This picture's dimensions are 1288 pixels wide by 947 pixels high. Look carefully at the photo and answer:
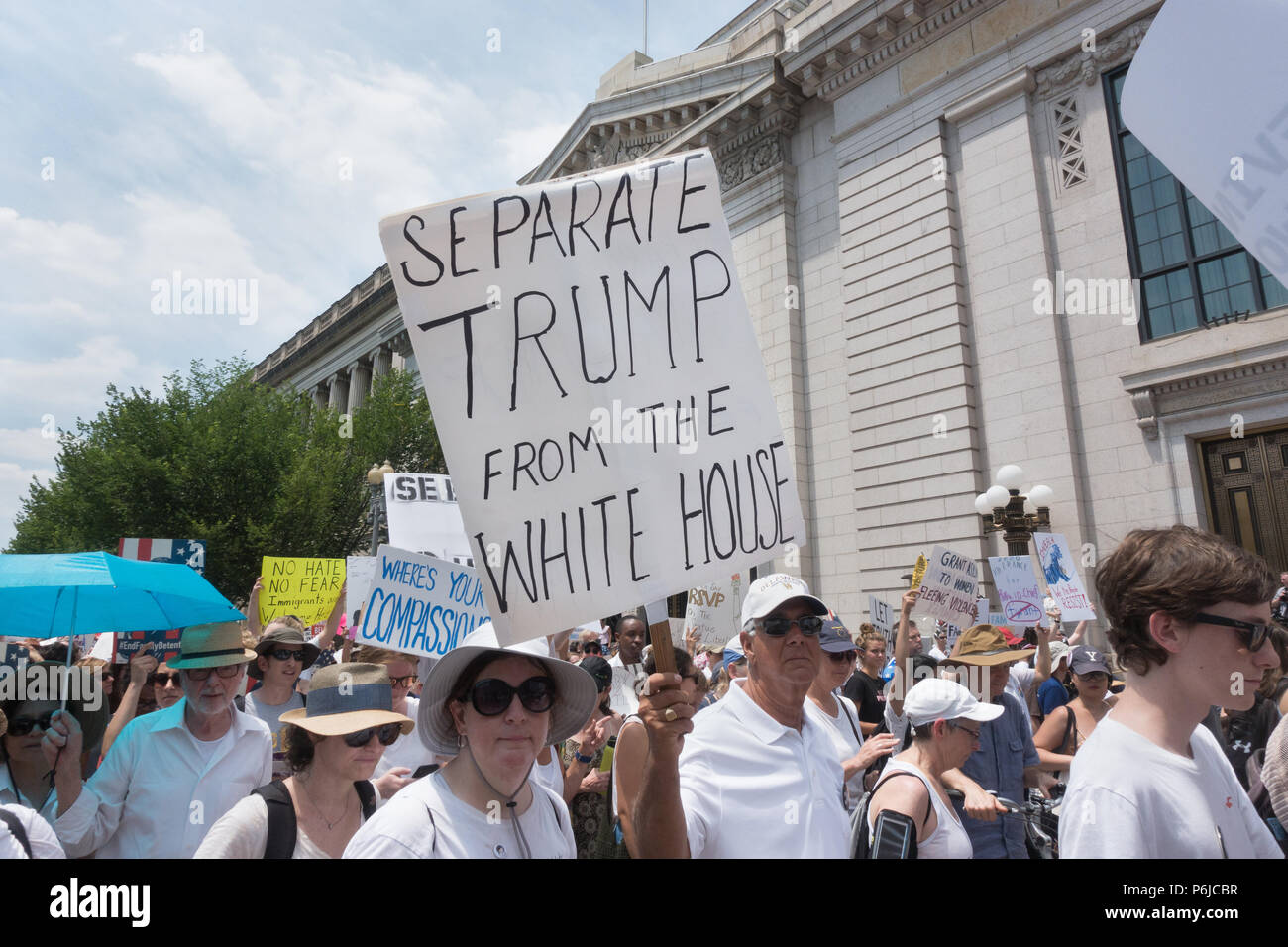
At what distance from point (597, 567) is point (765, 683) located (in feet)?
3.55

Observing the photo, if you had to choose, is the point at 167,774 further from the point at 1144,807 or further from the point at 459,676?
the point at 1144,807

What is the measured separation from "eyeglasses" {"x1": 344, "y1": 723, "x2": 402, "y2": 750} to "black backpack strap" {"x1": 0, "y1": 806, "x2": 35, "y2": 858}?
0.88 metres

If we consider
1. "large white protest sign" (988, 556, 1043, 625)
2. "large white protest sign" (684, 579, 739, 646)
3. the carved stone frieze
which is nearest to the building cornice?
the carved stone frieze

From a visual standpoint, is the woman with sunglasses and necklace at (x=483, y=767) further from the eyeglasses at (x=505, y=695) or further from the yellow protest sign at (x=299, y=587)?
the yellow protest sign at (x=299, y=587)

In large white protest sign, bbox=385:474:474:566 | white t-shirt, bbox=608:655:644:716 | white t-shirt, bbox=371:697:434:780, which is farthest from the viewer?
large white protest sign, bbox=385:474:474:566

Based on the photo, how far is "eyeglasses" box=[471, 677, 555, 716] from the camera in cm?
210

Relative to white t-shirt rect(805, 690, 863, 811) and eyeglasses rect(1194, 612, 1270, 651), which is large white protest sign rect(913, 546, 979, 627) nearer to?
white t-shirt rect(805, 690, 863, 811)

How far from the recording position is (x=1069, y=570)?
364 inches

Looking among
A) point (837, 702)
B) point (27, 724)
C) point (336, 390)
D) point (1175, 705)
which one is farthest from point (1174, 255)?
point (336, 390)

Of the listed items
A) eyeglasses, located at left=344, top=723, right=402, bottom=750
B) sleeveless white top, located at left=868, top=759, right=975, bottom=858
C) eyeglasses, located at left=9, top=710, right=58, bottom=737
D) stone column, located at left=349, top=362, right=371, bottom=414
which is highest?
stone column, located at left=349, top=362, right=371, bottom=414

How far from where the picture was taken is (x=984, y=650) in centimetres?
493

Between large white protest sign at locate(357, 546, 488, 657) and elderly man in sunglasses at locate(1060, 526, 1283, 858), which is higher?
large white protest sign at locate(357, 546, 488, 657)

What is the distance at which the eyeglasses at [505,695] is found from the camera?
2.10 metres
